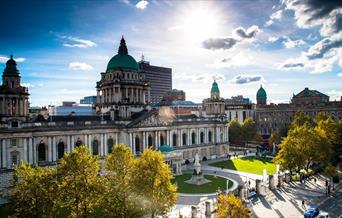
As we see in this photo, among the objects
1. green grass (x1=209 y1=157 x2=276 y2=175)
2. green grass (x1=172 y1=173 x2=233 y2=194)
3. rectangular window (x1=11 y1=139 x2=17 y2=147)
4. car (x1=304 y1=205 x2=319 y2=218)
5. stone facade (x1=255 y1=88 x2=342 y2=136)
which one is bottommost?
green grass (x1=172 y1=173 x2=233 y2=194)

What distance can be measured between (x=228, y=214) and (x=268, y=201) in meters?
21.8

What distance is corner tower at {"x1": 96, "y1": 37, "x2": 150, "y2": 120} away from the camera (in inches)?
2982

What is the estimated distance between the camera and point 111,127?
67875 mm

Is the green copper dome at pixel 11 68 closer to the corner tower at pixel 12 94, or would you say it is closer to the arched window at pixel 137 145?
the corner tower at pixel 12 94

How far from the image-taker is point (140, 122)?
2788 inches

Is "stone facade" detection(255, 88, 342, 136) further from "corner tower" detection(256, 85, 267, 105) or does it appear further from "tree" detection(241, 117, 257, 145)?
"corner tower" detection(256, 85, 267, 105)

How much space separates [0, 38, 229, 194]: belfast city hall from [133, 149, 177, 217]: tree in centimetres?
1179

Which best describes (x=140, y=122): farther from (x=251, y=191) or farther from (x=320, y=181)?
(x=320, y=181)

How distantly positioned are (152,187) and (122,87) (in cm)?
4891

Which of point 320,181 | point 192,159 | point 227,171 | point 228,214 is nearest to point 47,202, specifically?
point 228,214

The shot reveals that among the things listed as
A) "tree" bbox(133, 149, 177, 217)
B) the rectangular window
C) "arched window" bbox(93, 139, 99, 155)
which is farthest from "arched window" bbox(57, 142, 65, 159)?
"tree" bbox(133, 149, 177, 217)

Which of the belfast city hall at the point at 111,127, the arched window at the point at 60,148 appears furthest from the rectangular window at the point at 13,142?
the arched window at the point at 60,148

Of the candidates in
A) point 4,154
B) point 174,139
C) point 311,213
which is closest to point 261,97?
point 174,139

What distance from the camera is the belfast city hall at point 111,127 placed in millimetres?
54812
